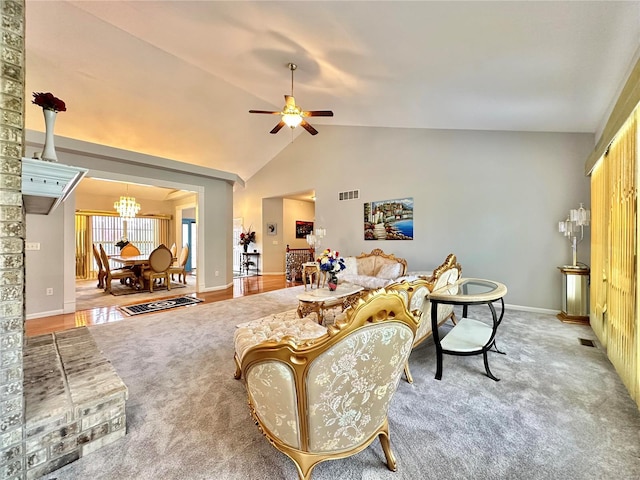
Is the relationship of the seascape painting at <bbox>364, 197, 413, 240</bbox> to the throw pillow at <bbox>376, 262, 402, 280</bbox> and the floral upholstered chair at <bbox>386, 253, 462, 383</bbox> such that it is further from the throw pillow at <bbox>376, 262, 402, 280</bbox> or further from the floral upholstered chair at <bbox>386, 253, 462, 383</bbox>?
the floral upholstered chair at <bbox>386, 253, 462, 383</bbox>

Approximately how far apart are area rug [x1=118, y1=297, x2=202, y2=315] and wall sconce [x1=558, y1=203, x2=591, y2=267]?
6611mm

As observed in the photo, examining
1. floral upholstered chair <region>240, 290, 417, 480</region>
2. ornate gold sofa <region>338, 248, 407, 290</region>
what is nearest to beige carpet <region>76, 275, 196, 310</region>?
ornate gold sofa <region>338, 248, 407, 290</region>

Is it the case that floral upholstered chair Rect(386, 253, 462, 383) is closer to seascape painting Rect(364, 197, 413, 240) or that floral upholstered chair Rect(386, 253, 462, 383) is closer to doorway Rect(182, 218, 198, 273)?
seascape painting Rect(364, 197, 413, 240)


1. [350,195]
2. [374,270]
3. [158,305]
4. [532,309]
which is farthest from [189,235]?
[532,309]

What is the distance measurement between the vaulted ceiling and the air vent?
5.96 feet

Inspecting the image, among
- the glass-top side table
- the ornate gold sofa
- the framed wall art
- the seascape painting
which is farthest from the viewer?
the framed wall art

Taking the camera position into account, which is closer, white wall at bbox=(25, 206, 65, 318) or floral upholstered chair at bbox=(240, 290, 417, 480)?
floral upholstered chair at bbox=(240, 290, 417, 480)

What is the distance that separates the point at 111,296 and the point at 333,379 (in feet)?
22.0

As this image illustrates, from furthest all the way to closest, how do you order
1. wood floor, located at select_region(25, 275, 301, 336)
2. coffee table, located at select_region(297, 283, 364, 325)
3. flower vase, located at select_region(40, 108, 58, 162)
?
1. wood floor, located at select_region(25, 275, 301, 336)
2. coffee table, located at select_region(297, 283, 364, 325)
3. flower vase, located at select_region(40, 108, 58, 162)

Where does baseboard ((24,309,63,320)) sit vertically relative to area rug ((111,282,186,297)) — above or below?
above

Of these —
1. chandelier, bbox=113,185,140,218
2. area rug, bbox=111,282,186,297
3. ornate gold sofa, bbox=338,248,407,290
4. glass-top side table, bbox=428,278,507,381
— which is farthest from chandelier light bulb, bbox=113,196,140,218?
glass-top side table, bbox=428,278,507,381

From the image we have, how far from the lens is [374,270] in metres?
5.61

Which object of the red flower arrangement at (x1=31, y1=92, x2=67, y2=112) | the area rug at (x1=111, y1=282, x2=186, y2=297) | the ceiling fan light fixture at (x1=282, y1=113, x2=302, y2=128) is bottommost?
the area rug at (x1=111, y1=282, x2=186, y2=297)

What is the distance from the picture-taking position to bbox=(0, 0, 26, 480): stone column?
3.91 ft
